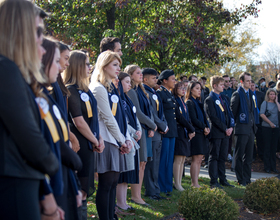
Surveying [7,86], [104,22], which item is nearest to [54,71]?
[7,86]

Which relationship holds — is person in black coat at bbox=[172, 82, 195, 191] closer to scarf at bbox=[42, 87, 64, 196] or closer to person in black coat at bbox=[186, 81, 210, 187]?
person in black coat at bbox=[186, 81, 210, 187]

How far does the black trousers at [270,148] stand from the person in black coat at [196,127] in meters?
3.82

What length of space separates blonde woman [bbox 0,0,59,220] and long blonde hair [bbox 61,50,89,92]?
1981 millimetres

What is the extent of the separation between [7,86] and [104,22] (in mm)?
9415

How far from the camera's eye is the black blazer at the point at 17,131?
179cm

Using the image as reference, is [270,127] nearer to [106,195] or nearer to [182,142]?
[182,142]

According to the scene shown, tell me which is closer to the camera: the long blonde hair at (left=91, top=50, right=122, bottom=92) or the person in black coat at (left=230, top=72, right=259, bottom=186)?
the long blonde hair at (left=91, top=50, right=122, bottom=92)

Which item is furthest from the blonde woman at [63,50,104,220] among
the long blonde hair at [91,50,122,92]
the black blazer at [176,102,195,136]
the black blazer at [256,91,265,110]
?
the black blazer at [256,91,265,110]

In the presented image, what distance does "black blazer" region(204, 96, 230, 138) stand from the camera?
786 centimetres

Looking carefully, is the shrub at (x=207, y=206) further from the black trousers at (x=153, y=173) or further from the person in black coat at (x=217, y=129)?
the person in black coat at (x=217, y=129)

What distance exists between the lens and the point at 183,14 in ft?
36.8

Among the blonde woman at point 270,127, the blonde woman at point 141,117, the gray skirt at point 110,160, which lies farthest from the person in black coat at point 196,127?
the blonde woman at point 270,127

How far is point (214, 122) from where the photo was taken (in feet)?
25.9

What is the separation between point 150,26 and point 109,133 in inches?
277
